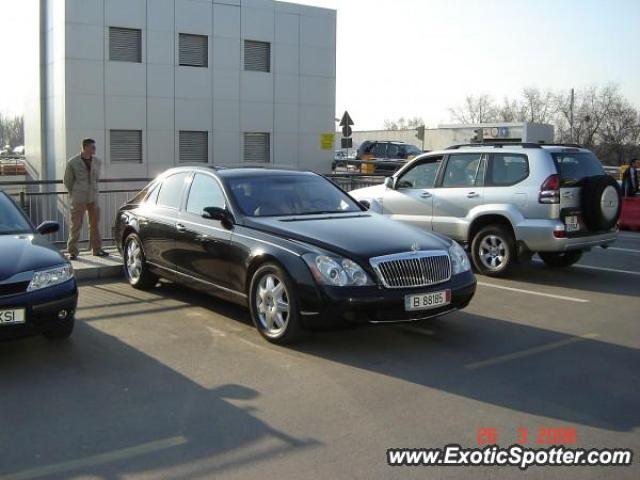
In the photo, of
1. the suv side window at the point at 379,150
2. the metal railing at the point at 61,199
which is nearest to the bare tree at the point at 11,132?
the suv side window at the point at 379,150

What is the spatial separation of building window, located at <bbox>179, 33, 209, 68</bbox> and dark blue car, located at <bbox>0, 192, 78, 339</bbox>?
823 inches

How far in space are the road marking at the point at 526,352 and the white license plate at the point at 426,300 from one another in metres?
0.64

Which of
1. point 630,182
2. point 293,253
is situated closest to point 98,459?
point 293,253

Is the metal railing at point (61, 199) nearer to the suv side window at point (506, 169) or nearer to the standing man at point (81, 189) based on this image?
the standing man at point (81, 189)

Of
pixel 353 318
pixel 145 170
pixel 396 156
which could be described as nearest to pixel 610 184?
pixel 353 318

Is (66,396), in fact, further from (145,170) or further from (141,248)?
(145,170)

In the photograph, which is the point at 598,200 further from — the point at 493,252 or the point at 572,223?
the point at 493,252

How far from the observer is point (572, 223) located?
32.0 feet

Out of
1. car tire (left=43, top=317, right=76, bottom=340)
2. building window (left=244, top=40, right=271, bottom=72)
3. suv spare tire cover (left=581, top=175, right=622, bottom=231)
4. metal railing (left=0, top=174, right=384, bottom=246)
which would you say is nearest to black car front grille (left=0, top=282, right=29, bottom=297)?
car tire (left=43, top=317, right=76, bottom=340)

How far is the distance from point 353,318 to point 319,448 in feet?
6.34

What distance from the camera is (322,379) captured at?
5602mm

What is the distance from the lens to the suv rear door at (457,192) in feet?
34.5

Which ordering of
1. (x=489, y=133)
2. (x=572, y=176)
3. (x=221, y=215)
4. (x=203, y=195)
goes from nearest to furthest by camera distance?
(x=221, y=215)
(x=203, y=195)
(x=572, y=176)
(x=489, y=133)

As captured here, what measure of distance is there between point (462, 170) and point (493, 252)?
52.6 inches
